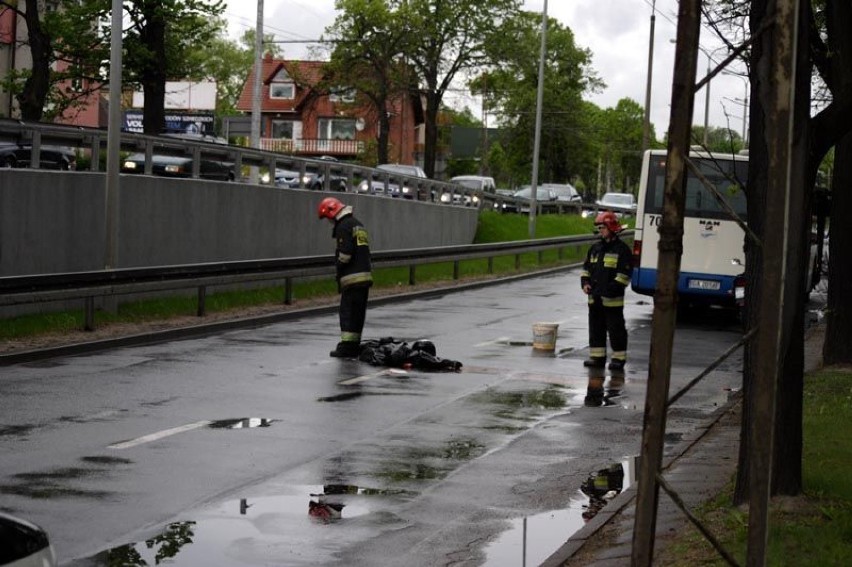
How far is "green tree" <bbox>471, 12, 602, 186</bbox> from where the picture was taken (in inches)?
3696

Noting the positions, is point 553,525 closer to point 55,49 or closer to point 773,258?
point 773,258

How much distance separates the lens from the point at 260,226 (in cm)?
2942

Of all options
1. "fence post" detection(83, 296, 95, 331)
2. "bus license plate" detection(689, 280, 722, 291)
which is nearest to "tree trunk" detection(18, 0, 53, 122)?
"fence post" detection(83, 296, 95, 331)

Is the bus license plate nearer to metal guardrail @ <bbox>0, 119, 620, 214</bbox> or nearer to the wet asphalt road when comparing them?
the wet asphalt road

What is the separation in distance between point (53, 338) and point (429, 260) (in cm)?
1405

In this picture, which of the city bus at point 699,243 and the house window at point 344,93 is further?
the house window at point 344,93

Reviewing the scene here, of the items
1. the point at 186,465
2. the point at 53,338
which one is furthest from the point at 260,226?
the point at 186,465

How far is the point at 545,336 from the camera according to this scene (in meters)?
19.7

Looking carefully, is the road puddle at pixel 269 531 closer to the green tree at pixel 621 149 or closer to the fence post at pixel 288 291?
the fence post at pixel 288 291

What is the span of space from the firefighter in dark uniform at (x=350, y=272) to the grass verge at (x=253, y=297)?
3.88 metres

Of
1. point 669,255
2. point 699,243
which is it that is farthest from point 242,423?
point 699,243

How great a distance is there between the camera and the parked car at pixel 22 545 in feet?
14.7

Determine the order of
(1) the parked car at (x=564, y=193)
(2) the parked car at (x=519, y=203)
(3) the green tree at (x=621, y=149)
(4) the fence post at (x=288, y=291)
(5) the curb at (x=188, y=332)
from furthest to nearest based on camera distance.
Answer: (3) the green tree at (x=621, y=149)
(1) the parked car at (x=564, y=193)
(2) the parked car at (x=519, y=203)
(4) the fence post at (x=288, y=291)
(5) the curb at (x=188, y=332)

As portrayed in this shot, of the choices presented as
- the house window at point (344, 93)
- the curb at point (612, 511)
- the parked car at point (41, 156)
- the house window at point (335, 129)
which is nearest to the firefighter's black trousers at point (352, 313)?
the curb at point (612, 511)
